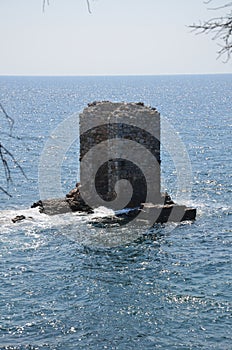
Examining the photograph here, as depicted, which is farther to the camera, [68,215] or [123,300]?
[68,215]

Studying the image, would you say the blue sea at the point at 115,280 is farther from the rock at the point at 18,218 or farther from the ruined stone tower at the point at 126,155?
the ruined stone tower at the point at 126,155

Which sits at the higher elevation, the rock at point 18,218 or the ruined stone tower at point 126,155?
the ruined stone tower at point 126,155

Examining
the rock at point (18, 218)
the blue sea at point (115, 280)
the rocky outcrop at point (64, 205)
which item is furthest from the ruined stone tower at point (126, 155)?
the rock at point (18, 218)

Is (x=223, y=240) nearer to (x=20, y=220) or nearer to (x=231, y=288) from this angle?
(x=231, y=288)

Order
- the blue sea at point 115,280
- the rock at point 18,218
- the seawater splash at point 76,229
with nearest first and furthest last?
the blue sea at point 115,280, the seawater splash at point 76,229, the rock at point 18,218

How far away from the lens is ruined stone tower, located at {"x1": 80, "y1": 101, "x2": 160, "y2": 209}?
41.0 metres

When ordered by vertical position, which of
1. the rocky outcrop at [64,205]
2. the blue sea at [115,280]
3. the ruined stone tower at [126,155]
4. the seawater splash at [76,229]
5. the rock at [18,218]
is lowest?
the blue sea at [115,280]

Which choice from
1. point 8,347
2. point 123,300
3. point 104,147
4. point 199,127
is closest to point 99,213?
point 104,147

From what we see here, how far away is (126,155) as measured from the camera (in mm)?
40969

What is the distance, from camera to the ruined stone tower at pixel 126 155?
41031 millimetres

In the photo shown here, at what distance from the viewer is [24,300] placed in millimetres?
26203

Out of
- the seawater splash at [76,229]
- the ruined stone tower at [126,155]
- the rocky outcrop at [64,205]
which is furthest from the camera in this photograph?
the ruined stone tower at [126,155]

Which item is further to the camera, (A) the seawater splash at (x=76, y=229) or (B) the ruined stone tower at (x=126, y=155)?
(B) the ruined stone tower at (x=126, y=155)

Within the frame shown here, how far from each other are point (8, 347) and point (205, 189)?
29486 millimetres
